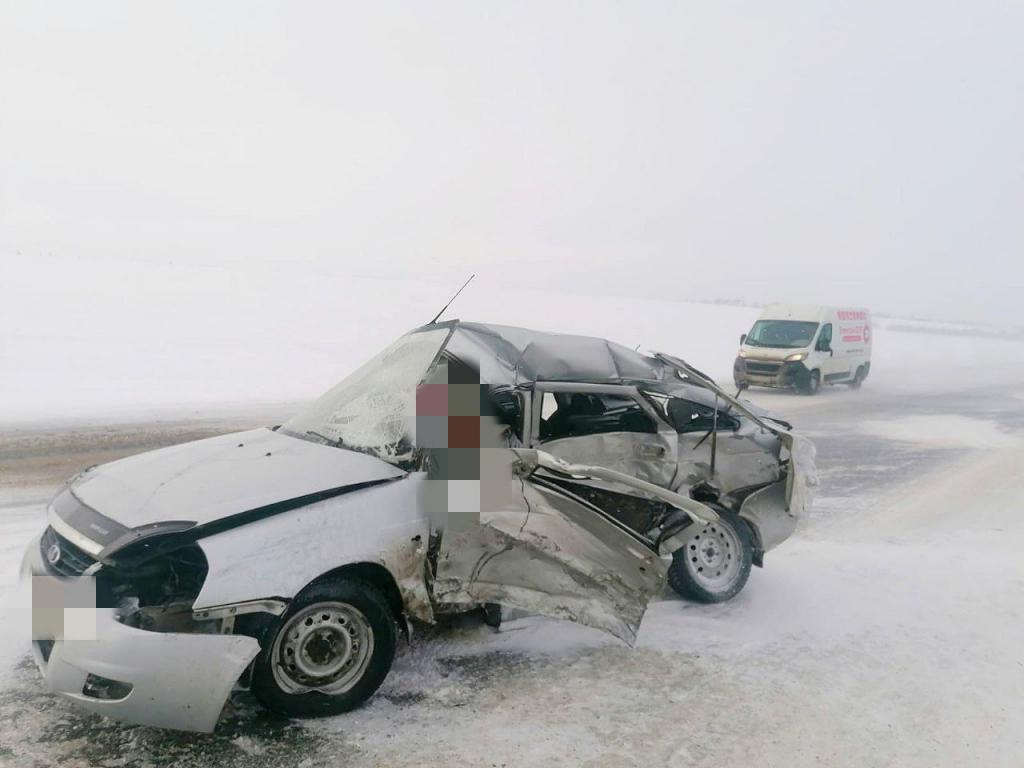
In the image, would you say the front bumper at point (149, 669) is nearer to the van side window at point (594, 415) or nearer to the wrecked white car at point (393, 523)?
the wrecked white car at point (393, 523)

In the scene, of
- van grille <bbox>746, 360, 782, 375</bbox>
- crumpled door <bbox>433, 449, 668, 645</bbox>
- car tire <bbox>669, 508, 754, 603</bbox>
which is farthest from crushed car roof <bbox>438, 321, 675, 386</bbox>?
van grille <bbox>746, 360, 782, 375</bbox>

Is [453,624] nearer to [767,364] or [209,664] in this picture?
[209,664]

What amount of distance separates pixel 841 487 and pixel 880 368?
25765 mm

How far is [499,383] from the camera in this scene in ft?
14.5

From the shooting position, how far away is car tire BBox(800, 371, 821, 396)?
19406 mm

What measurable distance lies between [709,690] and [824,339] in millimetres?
17826

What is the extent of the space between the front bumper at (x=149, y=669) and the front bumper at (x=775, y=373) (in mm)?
17454

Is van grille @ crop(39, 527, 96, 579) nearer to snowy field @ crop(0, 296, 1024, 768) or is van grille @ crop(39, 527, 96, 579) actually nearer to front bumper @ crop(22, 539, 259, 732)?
front bumper @ crop(22, 539, 259, 732)

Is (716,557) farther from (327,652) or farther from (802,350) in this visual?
(802,350)

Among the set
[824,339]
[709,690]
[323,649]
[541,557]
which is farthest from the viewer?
[824,339]

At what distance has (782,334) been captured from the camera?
66.5ft

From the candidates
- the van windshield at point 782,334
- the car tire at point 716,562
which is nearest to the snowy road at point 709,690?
the car tire at point 716,562

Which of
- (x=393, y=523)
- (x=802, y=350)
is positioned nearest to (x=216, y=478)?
(x=393, y=523)

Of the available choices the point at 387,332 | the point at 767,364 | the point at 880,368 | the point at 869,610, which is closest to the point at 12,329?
the point at 387,332
